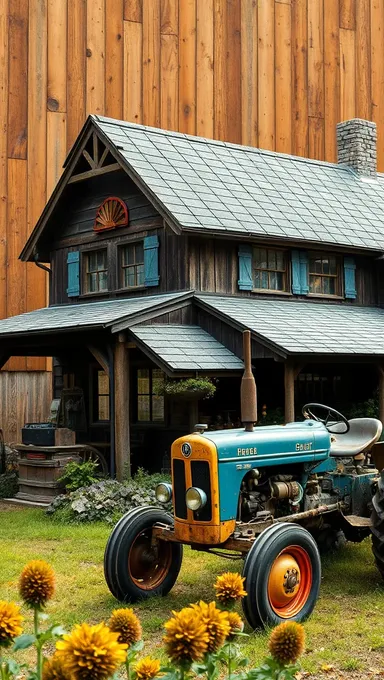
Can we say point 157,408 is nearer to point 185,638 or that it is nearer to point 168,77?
point 168,77

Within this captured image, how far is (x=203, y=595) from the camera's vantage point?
731 centimetres

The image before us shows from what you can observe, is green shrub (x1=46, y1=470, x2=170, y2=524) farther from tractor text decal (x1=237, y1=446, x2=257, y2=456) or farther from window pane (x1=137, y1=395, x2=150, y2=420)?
tractor text decal (x1=237, y1=446, x2=257, y2=456)

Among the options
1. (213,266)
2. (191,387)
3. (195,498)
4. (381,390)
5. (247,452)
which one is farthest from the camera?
(381,390)

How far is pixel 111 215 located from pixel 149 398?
3408 mm

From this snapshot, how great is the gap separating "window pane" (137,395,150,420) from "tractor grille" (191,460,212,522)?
834 cm

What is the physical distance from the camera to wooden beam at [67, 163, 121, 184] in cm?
1507

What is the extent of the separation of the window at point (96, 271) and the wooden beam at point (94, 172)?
136 centimetres

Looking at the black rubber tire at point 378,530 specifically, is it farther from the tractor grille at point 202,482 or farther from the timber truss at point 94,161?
the timber truss at point 94,161

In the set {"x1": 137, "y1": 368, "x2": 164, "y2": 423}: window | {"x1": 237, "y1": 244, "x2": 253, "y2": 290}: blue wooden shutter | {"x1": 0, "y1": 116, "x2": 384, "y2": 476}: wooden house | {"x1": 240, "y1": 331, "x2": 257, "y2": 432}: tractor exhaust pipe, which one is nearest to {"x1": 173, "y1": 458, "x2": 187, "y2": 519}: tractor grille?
{"x1": 240, "y1": 331, "x2": 257, "y2": 432}: tractor exhaust pipe

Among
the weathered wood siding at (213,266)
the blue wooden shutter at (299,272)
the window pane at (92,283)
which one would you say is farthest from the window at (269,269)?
the window pane at (92,283)

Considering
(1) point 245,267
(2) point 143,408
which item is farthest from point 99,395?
(1) point 245,267

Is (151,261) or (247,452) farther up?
(151,261)

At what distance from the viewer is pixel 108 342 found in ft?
42.9

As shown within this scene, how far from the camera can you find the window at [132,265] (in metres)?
15.2
